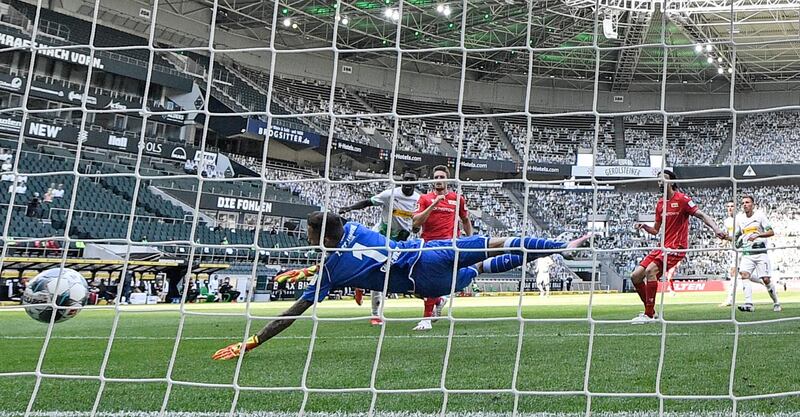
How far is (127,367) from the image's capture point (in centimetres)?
433

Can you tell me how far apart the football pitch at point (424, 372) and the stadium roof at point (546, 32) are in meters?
15.8

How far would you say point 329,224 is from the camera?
439 cm

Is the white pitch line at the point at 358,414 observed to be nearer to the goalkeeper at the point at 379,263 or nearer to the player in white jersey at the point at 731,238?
the player in white jersey at the point at 731,238

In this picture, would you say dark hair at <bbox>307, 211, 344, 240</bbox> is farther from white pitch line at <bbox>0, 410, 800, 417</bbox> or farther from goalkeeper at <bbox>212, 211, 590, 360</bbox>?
white pitch line at <bbox>0, 410, 800, 417</bbox>

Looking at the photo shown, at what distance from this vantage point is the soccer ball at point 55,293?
4.36 metres

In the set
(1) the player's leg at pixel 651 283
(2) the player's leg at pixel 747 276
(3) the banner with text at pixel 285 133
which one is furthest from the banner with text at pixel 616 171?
(1) the player's leg at pixel 651 283

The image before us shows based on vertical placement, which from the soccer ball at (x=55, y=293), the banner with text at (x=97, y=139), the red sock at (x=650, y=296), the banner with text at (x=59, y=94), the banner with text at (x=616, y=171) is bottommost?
the soccer ball at (x=55, y=293)

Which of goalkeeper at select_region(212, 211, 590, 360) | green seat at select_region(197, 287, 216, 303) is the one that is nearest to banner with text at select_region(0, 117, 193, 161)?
green seat at select_region(197, 287, 216, 303)

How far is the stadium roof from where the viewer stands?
2139 centimetres

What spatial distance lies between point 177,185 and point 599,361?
17.6 m

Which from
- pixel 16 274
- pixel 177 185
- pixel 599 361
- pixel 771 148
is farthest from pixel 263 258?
pixel 771 148

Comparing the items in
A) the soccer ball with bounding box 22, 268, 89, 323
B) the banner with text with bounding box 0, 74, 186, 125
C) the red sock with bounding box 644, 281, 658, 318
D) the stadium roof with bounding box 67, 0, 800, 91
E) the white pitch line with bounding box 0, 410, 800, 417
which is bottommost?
the white pitch line with bounding box 0, 410, 800, 417

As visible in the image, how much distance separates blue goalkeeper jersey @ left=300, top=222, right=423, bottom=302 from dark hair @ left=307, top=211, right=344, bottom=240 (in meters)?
0.08

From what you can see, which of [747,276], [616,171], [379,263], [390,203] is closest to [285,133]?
[616,171]
